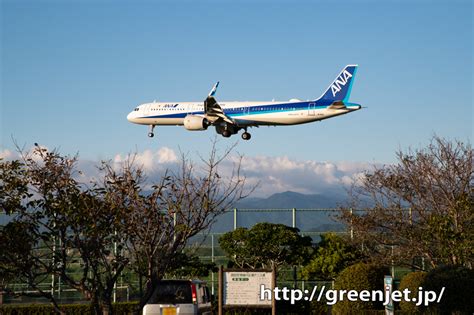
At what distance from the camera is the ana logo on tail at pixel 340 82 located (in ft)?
165

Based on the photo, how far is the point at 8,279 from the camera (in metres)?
16.7

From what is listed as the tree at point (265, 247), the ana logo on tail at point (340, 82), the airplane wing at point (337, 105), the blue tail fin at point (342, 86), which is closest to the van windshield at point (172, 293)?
the tree at point (265, 247)

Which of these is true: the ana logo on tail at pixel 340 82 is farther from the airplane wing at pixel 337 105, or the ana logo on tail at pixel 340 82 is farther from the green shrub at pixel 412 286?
the green shrub at pixel 412 286

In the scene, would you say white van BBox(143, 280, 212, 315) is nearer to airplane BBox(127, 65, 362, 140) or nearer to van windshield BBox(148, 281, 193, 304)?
van windshield BBox(148, 281, 193, 304)

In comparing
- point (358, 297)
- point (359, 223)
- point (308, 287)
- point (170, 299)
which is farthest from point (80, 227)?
point (308, 287)

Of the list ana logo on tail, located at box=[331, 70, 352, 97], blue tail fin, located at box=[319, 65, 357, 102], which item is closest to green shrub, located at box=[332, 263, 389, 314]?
blue tail fin, located at box=[319, 65, 357, 102]

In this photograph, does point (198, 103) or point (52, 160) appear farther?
point (198, 103)

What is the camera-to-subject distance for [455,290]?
21.5 m

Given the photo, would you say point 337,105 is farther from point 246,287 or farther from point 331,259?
point 246,287

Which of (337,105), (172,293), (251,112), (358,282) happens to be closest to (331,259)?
(358,282)

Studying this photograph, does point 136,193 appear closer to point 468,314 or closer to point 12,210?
point 12,210

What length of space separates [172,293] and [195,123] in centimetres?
3259

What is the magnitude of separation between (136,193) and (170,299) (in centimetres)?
241

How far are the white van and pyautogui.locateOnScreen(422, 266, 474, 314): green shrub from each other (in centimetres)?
796
